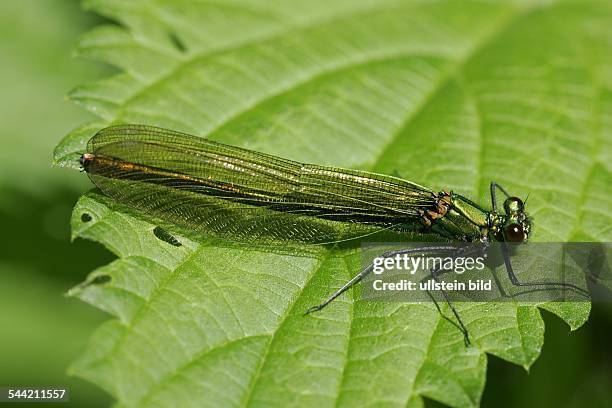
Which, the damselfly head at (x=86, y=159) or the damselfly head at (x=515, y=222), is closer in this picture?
the damselfly head at (x=86, y=159)

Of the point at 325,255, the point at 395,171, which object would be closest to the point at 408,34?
the point at 395,171

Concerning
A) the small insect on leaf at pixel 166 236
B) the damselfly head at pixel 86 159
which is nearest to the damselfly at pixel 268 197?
the damselfly head at pixel 86 159

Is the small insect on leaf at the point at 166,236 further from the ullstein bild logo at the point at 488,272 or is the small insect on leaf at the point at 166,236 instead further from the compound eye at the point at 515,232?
the compound eye at the point at 515,232

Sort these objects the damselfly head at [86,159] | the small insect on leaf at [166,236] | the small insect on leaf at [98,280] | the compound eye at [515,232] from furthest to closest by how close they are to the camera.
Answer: the compound eye at [515,232] < the damselfly head at [86,159] < the small insect on leaf at [166,236] < the small insect on leaf at [98,280]

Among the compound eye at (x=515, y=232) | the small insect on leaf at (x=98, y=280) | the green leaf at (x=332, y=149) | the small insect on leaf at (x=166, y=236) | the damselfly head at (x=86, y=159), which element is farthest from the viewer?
the compound eye at (x=515, y=232)

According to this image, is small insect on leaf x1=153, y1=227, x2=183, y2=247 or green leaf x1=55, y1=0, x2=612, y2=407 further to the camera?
small insect on leaf x1=153, y1=227, x2=183, y2=247

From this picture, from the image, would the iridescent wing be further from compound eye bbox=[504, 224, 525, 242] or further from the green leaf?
compound eye bbox=[504, 224, 525, 242]

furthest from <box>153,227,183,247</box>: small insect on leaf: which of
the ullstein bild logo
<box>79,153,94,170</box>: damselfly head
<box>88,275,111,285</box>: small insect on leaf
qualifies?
the ullstein bild logo
